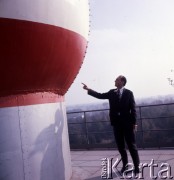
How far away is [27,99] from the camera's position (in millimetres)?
4789

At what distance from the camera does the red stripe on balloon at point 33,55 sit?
14.1ft

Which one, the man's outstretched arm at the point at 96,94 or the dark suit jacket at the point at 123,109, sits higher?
the man's outstretched arm at the point at 96,94

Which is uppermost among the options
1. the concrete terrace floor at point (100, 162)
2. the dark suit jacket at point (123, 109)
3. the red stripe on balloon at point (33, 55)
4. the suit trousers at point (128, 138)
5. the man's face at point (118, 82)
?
the red stripe on balloon at point (33, 55)

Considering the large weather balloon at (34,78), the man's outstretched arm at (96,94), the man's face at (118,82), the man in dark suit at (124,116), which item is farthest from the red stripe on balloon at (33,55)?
the man in dark suit at (124,116)

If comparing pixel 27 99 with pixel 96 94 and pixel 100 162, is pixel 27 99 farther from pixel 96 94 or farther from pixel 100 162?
pixel 100 162

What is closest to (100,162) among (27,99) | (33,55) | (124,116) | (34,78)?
(124,116)

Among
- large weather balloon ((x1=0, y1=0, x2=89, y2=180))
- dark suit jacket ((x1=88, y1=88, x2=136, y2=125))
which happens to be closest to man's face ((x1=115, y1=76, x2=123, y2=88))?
dark suit jacket ((x1=88, y1=88, x2=136, y2=125))

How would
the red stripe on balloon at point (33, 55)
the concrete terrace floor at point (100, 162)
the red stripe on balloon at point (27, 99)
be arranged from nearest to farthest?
the red stripe on balloon at point (33, 55) < the red stripe on balloon at point (27, 99) < the concrete terrace floor at point (100, 162)

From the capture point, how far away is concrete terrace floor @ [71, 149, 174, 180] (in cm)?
586

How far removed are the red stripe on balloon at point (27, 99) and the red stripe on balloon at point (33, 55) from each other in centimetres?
7

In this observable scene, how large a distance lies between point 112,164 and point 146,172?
44.4 inches

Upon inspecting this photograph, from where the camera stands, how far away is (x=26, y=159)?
4742 mm

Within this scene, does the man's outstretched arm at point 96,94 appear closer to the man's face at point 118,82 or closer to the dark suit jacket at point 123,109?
the dark suit jacket at point 123,109

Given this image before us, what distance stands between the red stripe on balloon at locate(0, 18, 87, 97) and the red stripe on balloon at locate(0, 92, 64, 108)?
7 cm
